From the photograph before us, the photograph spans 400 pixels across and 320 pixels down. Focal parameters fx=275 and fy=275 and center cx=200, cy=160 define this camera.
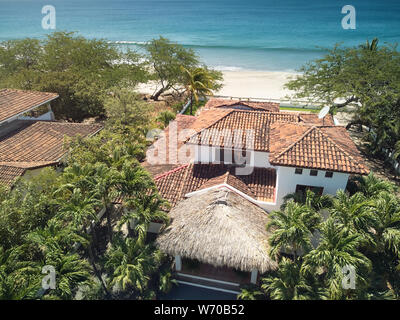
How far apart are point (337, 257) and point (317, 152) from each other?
5.62m

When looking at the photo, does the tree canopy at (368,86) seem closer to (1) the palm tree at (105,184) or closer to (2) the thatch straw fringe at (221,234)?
(2) the thatch straw fringe at (221,234)

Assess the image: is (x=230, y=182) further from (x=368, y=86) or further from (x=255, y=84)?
(x=255, y=84)

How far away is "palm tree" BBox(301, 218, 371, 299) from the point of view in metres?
10.4

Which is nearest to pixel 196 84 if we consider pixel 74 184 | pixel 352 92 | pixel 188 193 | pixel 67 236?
pixel 352 92

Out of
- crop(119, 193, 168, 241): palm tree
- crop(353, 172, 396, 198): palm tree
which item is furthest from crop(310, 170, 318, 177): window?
crop(119, 193, 168, 241): palm tree

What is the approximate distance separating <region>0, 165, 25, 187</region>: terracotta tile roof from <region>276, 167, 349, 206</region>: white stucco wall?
605 inches

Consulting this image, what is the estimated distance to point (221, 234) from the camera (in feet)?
43.7

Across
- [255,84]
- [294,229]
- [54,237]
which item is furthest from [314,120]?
[255,84]

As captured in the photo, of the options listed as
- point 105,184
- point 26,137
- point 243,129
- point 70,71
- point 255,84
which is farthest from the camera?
point 255,84

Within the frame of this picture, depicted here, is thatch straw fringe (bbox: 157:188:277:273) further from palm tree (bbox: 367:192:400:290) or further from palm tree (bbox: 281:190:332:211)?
palm tree (bbox: 367:192:400:290)

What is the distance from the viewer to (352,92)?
2773 cm

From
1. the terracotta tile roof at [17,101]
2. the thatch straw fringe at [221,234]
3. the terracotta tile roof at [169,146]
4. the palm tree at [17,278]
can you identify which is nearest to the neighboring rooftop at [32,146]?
the terracotta tile roof at [17,101]

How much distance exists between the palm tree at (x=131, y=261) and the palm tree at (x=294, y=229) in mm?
5637
